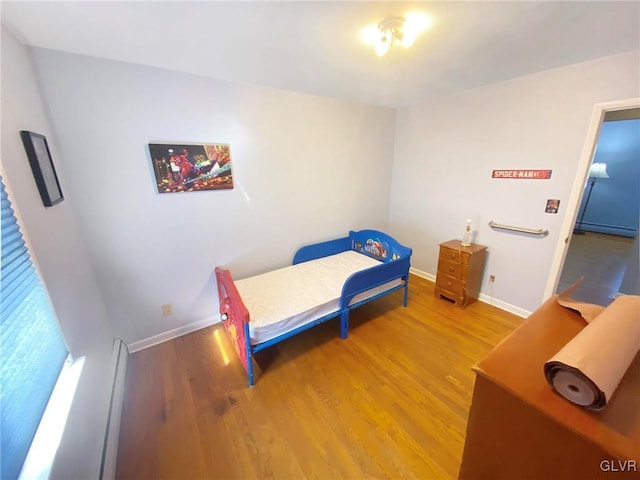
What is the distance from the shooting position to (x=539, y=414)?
0.65m

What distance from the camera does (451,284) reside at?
284 cm

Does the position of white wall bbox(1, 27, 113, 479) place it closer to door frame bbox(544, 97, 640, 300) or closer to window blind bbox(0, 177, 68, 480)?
window blind bbox(0, 177, 68, 480)

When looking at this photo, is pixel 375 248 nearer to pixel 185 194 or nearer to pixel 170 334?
pixel 185 194

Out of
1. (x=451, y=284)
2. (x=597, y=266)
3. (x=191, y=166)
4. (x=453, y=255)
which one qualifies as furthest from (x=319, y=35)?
(x=597, y=266)

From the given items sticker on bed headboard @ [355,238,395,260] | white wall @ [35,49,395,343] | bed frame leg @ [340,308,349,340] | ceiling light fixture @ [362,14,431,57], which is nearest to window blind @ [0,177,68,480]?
white wall @ [35,49,395,343]

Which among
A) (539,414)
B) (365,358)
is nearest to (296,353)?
(365,358)

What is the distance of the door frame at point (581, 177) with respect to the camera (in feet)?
6.20

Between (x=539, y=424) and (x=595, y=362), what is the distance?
22 cm

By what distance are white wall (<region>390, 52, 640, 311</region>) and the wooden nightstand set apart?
0.48 ft

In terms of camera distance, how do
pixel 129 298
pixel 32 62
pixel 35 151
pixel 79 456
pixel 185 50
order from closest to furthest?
pixel 79 456 < pixel 35 151 < pixel 32 62 < pixel 185 50 < pixel 129 298

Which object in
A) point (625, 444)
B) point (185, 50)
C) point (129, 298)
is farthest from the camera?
point (129, 298)

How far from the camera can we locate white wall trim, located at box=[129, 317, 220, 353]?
2.21 meters

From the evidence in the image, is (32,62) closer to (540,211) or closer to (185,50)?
(185,50)

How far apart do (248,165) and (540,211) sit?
116 inches
